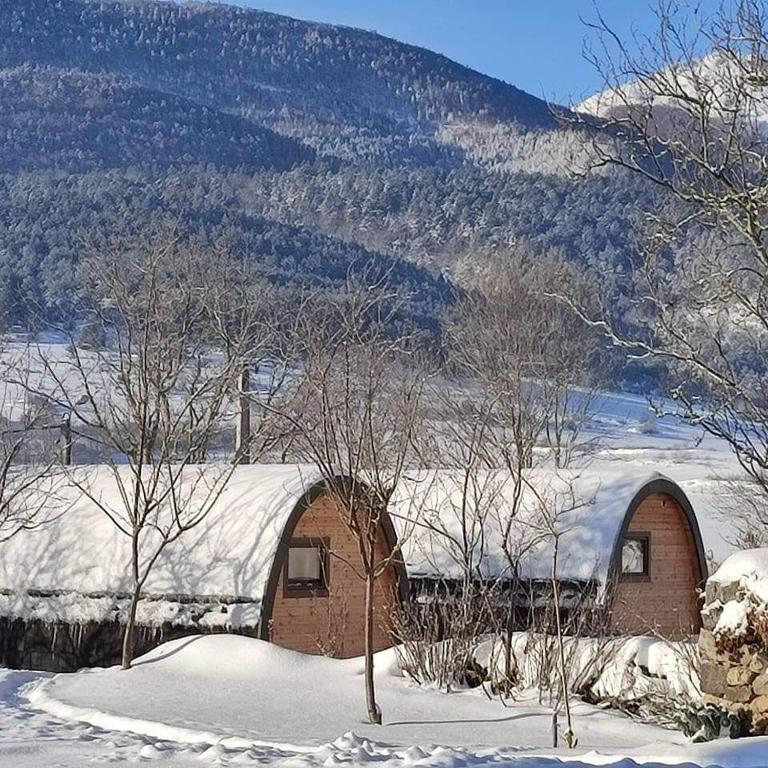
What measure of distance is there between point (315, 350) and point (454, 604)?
3.57 metres

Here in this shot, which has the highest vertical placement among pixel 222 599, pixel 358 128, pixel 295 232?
pixel 358 128

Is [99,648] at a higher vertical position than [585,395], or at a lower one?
lower

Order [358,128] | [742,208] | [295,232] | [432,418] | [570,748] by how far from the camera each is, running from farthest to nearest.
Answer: [358,128], [295,232], [432,418], [570,748], [742,208]

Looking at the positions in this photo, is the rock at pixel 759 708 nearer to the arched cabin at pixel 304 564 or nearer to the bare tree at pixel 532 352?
the arched cabin at pixel 304 564

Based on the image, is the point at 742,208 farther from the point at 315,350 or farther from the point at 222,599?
the point at 222,599

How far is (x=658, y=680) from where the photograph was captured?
43.3ft

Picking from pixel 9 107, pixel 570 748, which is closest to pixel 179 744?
pixel 570 748

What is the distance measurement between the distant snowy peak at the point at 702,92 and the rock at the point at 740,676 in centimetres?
467

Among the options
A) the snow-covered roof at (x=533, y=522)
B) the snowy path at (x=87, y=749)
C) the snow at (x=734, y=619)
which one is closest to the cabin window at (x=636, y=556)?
the snow-covered roof at (x=533, y=522)

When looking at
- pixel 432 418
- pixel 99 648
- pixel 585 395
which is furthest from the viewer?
pixel 585 395

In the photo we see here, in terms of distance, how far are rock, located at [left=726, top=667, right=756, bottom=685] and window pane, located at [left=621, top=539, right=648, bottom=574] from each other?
6.81 meters

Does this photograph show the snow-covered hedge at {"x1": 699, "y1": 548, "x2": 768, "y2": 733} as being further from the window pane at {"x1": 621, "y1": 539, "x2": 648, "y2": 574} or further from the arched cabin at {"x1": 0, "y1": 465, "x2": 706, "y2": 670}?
the window pane at {"x1": 621, "y1": 539, "x2": 648, "y2": 574}

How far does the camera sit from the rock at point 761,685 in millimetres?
11082

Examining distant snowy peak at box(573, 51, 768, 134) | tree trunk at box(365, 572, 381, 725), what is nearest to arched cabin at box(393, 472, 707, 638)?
tree trunk at box(365, 572, 381, 725)
